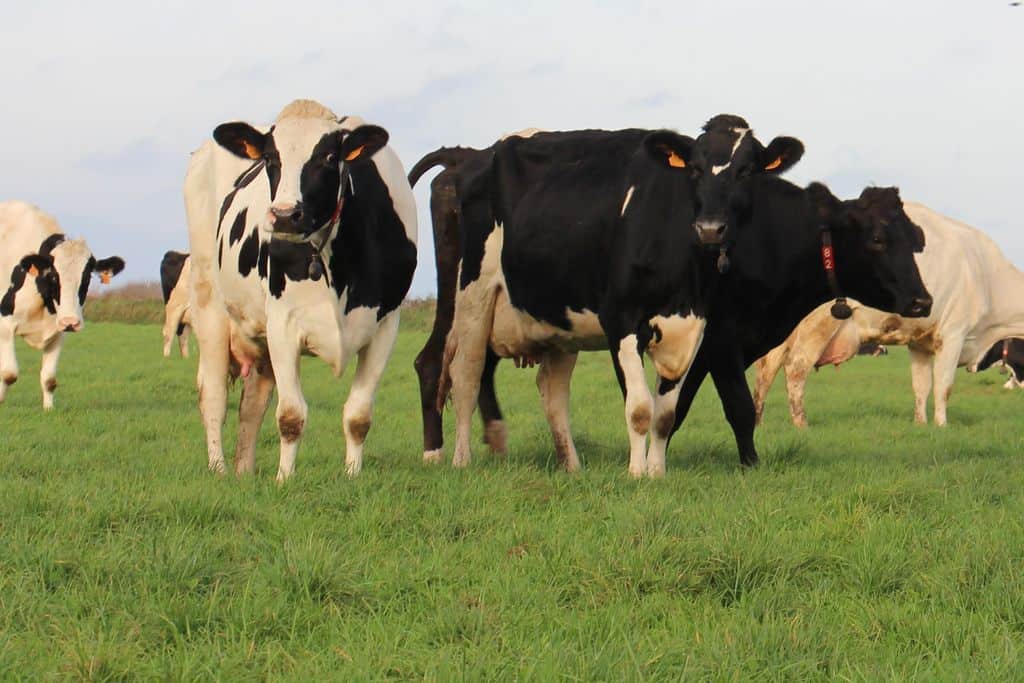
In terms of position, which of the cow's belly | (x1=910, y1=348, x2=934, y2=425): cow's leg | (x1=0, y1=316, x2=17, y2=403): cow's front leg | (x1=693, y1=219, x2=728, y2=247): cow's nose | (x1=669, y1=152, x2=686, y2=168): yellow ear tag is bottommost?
(x1=910, y1=348, x2=934, y2=425): cow's leg

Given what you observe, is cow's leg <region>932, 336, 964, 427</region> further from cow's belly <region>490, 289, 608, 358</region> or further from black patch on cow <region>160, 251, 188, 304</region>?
black patch on cow <region>160, 251, 188, 304</region>

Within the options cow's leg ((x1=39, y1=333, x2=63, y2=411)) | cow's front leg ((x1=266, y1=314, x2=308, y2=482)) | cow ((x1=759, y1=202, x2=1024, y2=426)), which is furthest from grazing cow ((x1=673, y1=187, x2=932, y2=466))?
cow's leg ((x1=39, y1=333, x2=63, y2=411))

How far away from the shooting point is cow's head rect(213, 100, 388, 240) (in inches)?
286

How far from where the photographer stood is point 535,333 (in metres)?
9.46

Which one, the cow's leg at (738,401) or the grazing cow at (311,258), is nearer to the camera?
the grazing cow at (311,258)

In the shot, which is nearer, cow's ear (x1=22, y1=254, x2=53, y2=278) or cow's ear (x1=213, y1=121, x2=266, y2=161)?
cow's ear (x1=213, y1=121, x2=266, y2=161)

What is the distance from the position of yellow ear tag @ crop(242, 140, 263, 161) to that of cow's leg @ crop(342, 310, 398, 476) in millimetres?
1267

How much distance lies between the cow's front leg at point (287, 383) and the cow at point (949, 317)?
315 inches

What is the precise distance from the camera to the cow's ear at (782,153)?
8.66 m

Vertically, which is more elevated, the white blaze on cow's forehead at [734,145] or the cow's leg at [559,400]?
the white blaze on cow's forehead at [734,145]

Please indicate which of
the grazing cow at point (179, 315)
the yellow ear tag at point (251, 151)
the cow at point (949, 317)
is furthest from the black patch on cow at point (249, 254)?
the grazing cow at point (179, 315)

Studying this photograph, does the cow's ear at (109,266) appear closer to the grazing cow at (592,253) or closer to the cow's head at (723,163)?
the grazing cow at (592,253)

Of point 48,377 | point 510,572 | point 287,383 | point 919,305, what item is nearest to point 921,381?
point 919,305

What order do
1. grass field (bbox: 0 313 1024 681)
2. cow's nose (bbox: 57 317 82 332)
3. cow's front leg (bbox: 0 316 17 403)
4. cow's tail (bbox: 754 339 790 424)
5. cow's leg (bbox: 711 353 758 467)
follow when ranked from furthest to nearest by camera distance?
cow's nose (bbox: 57 317 82 332) → cow's front leg (bbox: 0 316 17 403) → cow's tail (bbox: 754 339 790 424) → cow's leg (bbox: 711 353 758 467) → grass field (bbox: 0 313 1024 681)
